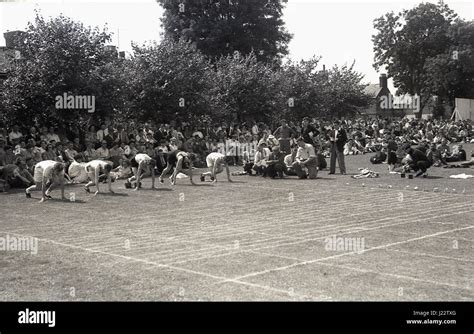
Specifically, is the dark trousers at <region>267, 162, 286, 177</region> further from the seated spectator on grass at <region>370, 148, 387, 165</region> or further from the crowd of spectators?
the seated spectator on grass at <region>370, 148, 387, 165</region>

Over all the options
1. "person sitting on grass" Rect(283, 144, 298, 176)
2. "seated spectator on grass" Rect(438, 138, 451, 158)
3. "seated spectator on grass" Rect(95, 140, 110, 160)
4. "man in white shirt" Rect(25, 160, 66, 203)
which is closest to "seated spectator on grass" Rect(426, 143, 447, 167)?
Answer: "seated spectator on grass" Rect(438, 138, 451, 158)

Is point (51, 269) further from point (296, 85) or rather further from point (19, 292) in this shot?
point (296, 85)

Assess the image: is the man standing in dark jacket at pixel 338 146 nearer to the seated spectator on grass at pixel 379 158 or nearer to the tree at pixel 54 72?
the seated spectator on grass at pixel 379 158

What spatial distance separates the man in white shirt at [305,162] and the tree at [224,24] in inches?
1099

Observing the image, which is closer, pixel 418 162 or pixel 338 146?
pixel 418 162

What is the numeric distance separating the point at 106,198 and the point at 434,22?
66.4m

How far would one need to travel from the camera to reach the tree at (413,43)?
75312mm

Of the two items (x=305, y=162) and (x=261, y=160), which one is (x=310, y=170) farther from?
(x=261, y=160)

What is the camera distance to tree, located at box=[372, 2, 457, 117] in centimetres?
7531

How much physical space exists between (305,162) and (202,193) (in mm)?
5365

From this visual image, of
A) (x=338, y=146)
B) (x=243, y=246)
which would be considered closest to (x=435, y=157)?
(x=338, y=146)

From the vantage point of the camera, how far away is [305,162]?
22.1 meters

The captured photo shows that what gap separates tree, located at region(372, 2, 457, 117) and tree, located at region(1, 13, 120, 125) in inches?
A: 2210
